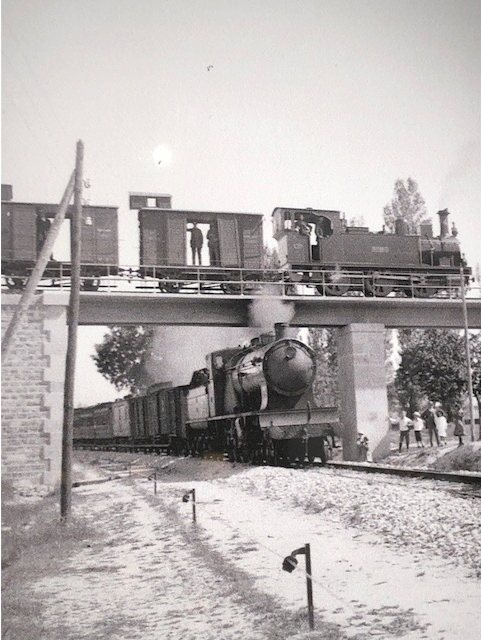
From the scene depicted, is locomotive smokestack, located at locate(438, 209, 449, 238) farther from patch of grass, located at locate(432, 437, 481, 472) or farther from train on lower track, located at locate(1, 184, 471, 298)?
patch of grass, located at locate(432, 437, 481, 472)

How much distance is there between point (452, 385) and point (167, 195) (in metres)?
13.1

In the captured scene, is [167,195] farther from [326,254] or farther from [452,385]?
[452,385]

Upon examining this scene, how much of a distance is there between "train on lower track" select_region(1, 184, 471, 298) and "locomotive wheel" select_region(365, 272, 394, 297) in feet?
0.08

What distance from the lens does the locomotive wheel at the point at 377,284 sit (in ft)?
46.2

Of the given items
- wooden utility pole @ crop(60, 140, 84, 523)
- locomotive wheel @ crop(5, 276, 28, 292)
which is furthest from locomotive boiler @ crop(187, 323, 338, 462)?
locomotive wheel @ crop(5, 276, 28, 292)

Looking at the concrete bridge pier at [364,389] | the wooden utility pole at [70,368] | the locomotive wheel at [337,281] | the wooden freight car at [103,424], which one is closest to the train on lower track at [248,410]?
the wooden freight car at [103,424]

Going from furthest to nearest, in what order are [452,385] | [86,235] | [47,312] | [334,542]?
[452,385] → [334,542] → [86,235] → [47,312]

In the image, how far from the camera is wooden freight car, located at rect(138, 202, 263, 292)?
10.5 meters

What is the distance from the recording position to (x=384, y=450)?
13.8 m

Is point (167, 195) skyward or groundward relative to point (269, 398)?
skyward

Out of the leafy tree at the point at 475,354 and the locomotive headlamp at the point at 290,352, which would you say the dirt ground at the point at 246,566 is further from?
the leafy tree at the point at 475,354

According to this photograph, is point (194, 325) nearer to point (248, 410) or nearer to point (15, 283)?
point (248, 410)

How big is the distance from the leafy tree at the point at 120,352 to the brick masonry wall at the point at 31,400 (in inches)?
152

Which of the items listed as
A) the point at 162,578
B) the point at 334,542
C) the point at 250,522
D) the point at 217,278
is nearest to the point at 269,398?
the point at 217,278
